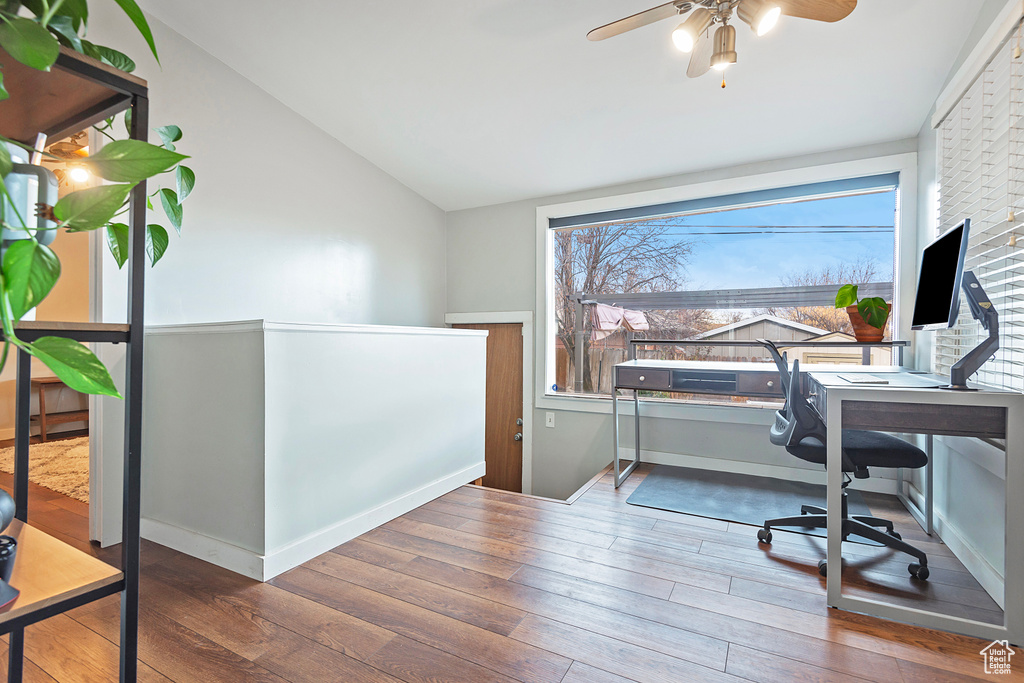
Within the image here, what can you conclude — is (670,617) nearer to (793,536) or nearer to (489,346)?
(793,536)

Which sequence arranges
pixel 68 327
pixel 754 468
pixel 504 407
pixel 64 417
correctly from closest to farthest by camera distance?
1. pixel 68 327
2. pixel 754 468
3. pixel 504 407
4. pixel 64 417

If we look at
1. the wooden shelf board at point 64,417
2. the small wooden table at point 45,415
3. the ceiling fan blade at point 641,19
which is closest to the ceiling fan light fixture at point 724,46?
the ceiling fan blade at point 641,19

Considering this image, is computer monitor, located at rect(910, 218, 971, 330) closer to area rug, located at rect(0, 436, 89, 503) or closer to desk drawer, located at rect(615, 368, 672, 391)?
desk drawer, located at rect(615, 368, 672, 391)

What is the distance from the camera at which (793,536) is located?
7.90 feet

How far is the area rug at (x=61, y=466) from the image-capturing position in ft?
10.1

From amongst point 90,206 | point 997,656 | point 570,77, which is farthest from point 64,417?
point 997,656

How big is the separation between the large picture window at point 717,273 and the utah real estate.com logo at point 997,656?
1.85 metres

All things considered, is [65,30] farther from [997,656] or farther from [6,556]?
[997,656]

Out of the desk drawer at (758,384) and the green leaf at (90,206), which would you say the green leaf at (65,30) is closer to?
the green leaf at (90,206)

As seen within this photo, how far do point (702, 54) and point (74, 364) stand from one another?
7.00 ft

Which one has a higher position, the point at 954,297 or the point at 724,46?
the point at 724,46

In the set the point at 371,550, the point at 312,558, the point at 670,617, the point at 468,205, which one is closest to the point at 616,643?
the point at 670,617

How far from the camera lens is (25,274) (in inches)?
22.2

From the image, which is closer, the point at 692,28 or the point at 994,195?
the point at 692,28
